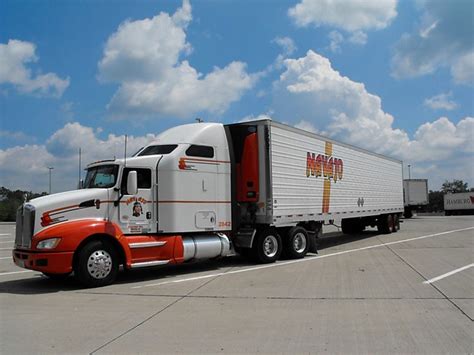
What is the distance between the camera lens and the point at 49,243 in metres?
9.46

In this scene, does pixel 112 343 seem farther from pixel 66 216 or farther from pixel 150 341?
pixel 66 216

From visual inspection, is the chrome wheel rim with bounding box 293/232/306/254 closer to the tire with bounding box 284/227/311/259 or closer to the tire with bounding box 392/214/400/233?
the tire with bounding box 284/227/311/259

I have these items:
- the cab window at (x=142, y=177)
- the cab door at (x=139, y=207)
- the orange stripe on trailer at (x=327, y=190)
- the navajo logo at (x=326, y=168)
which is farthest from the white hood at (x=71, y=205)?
the orange stripe on trailer at (x=327, y=190)

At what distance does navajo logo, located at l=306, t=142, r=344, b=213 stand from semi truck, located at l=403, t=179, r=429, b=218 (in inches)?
1165

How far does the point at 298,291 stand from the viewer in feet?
29.3

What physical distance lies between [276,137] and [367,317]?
23.8 ft

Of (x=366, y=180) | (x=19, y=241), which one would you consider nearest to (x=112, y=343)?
(x=19, y=241)

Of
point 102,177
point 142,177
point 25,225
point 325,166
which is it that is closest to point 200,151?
point 142,177

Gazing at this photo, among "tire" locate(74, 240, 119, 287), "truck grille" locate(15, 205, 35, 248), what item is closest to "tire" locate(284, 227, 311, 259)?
"tire" locate(74, 240, 119, 287)

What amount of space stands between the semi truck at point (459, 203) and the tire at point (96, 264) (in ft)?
190

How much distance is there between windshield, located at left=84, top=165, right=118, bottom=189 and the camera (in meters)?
10.7

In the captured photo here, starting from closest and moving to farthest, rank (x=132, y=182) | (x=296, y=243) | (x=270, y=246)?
1. (x=132, y=182)
2. (x=270, y=246)
3. (x=296, y=243)

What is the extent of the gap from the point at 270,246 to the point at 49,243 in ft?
20.3

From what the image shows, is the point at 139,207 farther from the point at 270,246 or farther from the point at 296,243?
the point at 296,243
